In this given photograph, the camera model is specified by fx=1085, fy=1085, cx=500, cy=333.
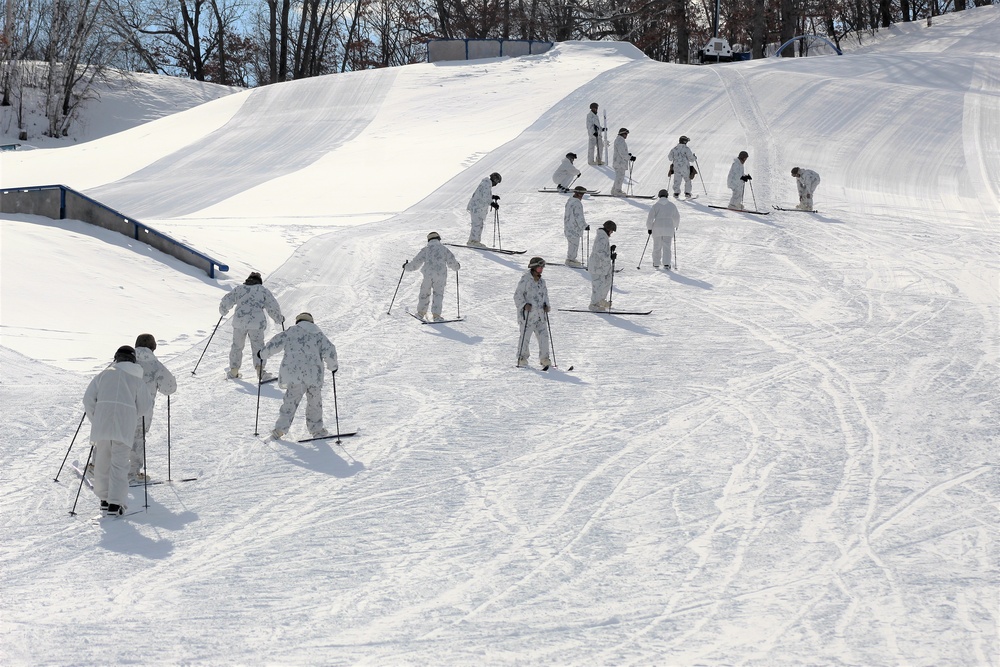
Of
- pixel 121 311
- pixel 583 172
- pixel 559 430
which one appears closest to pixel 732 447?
pixel 559 430

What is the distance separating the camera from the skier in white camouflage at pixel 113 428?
835cm

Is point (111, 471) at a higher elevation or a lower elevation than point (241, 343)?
lower

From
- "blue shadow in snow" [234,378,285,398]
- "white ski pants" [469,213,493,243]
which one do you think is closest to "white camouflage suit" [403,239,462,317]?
"blue shadow in snow" [234,378,285,398]

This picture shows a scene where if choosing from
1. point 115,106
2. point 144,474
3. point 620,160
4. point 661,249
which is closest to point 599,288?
point 661,249

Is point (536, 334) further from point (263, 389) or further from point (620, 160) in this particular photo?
point (620, 160)

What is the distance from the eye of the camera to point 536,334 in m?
12.8

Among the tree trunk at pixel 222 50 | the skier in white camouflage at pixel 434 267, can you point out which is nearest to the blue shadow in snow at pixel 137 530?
the skier in white camouflage at pixel 434 267

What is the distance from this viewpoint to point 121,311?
14.2m

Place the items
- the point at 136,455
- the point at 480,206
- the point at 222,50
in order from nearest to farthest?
the point at 136,455
the point at 480,206
the point at 222,50

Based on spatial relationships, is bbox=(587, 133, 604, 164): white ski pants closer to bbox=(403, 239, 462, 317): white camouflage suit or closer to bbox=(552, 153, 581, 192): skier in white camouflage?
bbox=(552, 153, 581, 192): skier in white camouflage

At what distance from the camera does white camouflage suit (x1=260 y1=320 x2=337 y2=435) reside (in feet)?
32.5

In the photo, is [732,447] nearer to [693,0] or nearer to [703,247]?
[703,247]

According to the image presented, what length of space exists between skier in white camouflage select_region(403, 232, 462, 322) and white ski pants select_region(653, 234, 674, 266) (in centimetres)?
438

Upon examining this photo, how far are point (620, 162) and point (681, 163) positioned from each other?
3.99ft
